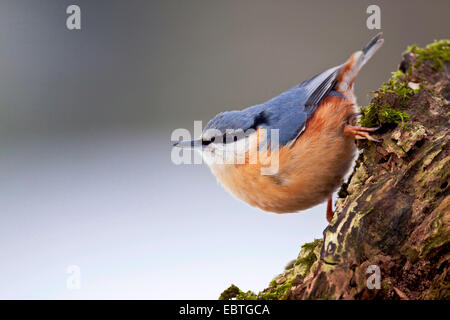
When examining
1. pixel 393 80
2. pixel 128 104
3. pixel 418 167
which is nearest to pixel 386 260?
pixel 418 167

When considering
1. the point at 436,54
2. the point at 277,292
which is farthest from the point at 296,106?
the point at 277,292

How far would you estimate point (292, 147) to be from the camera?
158 centimetres

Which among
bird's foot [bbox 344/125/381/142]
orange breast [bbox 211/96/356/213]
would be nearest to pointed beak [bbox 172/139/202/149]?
orange breast [bbox 211/96/356/213]

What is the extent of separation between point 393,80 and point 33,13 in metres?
2.53

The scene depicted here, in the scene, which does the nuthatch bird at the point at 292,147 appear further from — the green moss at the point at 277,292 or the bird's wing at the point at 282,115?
the green moss at the point at 277,292

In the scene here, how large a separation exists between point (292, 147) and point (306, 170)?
0.10 metres

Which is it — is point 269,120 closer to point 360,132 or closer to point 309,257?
point 360,132

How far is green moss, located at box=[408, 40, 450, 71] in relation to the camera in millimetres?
1667

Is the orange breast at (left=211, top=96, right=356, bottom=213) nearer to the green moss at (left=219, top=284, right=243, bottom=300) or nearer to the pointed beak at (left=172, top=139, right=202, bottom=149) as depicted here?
the pointed beak at (left=172, top=139, right=202, bottom=149)

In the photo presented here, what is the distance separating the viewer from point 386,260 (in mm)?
1133

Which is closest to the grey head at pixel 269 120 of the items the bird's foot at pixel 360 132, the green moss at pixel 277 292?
the bird's foot at pixel 360 132

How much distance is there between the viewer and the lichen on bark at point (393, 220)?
1108 mm

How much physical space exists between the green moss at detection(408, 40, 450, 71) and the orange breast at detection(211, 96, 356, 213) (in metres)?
0.37

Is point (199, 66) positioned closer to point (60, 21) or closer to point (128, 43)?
point (128, 43)
